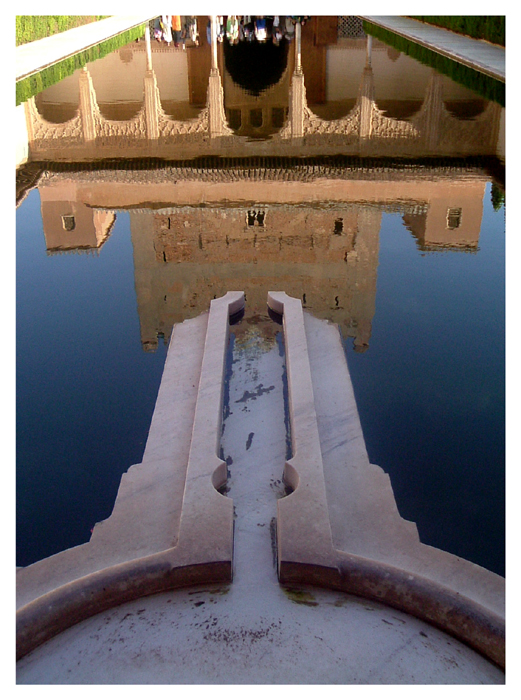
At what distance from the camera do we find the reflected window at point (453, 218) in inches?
250

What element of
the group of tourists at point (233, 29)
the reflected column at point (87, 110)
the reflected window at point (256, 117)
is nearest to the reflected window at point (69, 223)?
the reflected column at point (87, 110)

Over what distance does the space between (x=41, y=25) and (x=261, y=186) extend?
1226 centimetres

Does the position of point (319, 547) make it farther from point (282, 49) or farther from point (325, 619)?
point (282, 49)

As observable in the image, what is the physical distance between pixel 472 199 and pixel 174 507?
5747mm

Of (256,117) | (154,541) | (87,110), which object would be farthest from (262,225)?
(256,117)

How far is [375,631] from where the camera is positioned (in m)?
2.19

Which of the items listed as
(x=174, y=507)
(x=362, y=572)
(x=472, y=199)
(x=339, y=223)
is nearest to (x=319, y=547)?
(x=362, y=572)

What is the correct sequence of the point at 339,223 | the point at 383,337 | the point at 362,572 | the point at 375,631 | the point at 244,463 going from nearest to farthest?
the point at 375,631 → the point at 362,572 → the point at 244,463 → the point at 383,337 → the point at 339,223

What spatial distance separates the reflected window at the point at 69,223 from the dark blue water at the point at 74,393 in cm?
38

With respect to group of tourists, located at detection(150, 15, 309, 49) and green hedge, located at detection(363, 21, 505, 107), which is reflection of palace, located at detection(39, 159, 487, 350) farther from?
group of tourists, located at detection(150, 15, 309, 49)

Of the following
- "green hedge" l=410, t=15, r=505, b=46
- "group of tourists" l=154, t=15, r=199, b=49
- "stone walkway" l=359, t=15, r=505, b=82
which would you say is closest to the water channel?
"stone walkway" l=359, t=15, r=505, b=82

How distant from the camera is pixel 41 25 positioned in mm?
17250

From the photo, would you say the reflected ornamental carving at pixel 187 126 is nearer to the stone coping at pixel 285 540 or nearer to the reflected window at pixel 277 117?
the reflected window at pixel 277 117

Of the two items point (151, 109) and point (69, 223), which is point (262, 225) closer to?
point (69, 223)
